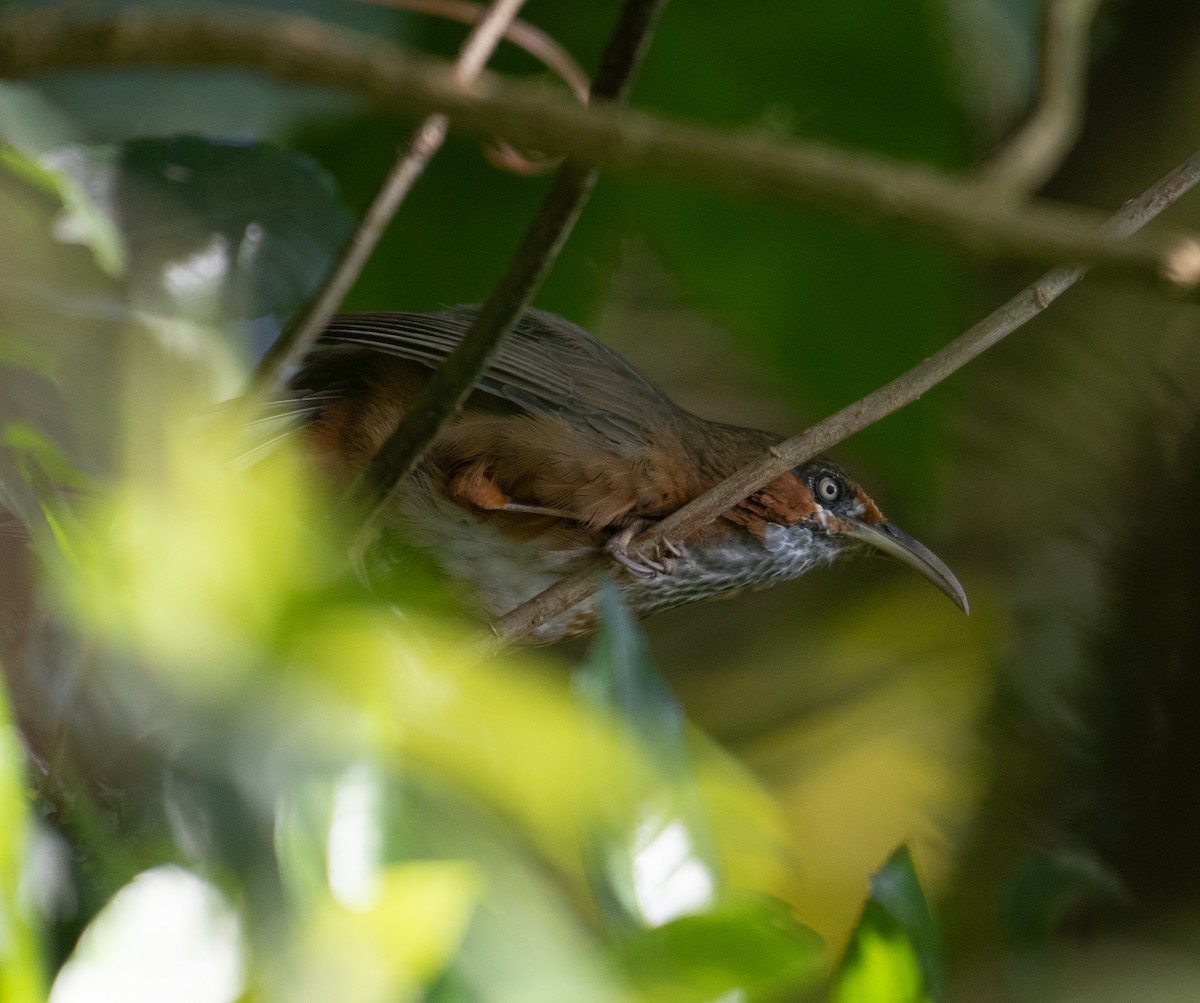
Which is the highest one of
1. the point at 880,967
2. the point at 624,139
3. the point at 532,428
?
the point at 624,139

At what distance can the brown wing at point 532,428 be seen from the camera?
2654 millimetres

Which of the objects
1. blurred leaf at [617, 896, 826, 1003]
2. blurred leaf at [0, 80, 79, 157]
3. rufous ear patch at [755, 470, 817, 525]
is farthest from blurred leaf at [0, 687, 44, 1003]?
rufous ear patch at [755, 470, 817, 525]

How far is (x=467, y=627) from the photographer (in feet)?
7.84

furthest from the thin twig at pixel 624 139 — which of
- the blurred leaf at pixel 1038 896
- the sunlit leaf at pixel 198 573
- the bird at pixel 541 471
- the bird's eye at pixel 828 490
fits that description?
the bird's eye at pixel 828 490

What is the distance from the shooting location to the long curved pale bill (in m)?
3.14

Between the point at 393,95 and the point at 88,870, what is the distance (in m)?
0.69

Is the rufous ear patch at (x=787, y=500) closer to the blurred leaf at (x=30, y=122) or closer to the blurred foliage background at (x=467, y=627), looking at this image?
the blurred foliage background at (x=467, y=627)

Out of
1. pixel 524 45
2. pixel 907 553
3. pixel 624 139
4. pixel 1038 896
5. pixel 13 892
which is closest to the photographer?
pixel 624 139

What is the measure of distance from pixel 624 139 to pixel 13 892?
565 millimetres

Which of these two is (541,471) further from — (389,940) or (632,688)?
(389,940)

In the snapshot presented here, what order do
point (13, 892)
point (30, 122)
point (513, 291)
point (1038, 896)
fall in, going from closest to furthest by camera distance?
point (13, 892)
point (513, 291)
point (30, 122)
point (1038, 896)

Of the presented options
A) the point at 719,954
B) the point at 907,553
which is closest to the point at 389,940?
the point at 719,954

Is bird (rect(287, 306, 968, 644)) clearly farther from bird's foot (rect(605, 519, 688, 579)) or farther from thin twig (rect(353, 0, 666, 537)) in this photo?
thin twig (rect(353, 0, 666, 537))

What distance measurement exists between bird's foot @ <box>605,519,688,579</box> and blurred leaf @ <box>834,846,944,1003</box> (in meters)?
1.30
